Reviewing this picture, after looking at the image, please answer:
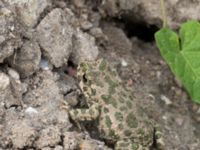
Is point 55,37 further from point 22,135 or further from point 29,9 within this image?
point 22,135

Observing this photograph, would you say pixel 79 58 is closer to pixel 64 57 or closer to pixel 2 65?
pixel 64 57

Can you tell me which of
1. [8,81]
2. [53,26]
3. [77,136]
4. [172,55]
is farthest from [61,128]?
[172,55]

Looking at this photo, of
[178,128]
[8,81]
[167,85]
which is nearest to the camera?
[8,81]

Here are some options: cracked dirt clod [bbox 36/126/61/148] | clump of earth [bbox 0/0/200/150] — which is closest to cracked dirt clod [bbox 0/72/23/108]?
clump of earth [bbox 0/0/200/150]

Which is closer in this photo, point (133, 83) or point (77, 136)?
point (77, 136)

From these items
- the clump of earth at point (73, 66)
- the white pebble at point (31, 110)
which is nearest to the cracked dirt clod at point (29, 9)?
the clump of earth at point (73, 66)

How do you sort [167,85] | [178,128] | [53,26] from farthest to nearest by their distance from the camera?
[167,85] → [178,128] → [53,26]

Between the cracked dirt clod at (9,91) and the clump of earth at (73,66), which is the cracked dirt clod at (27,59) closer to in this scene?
the clump of earth at (73,66)
